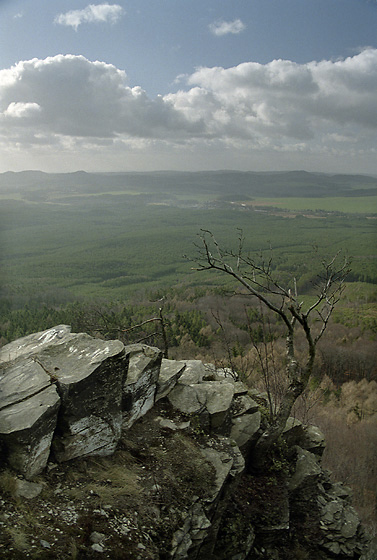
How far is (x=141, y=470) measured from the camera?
704 centimetres

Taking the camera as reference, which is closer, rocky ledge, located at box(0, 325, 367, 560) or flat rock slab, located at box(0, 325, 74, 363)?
rocky ledge, located at box(0, 325, 367, 560)

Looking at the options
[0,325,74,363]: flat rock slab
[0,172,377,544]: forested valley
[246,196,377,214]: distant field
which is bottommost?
[0,172,377,544]: forested valley

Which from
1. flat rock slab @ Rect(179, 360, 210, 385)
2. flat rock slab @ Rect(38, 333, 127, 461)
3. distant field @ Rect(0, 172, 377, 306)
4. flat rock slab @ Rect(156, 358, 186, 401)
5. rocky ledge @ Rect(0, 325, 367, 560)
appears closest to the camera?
rocky ledge @ Rect(0, 325, 367, 560)

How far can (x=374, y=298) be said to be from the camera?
52.6 m

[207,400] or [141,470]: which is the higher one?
[207,400]

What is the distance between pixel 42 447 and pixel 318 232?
125 m

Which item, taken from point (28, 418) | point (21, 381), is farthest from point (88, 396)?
point (21, 381)

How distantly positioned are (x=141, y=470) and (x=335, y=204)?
19203cm

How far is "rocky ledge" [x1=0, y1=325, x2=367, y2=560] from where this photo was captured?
5.69 meters

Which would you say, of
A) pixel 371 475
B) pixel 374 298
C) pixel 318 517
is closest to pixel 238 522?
pixel 318 517

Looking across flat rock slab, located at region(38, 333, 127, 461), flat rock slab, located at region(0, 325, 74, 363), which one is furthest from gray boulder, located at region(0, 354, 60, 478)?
flat rock slab, located at region(0, 325, 74, 363)

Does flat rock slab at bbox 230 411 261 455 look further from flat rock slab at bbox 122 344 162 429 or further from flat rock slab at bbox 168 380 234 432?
flat rock slab at bbox 122 344 162 429

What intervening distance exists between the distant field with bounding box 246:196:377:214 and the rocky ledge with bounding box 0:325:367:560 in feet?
514

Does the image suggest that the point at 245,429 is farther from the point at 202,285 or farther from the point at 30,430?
the point at 202,285
